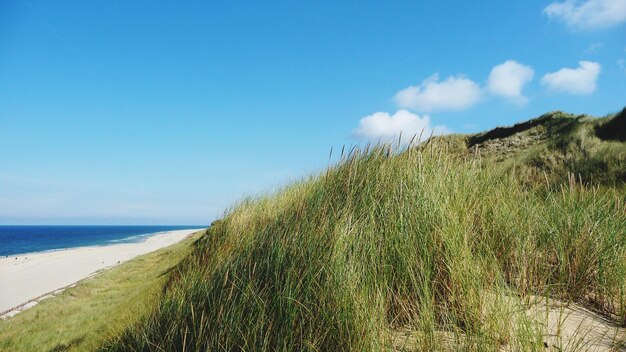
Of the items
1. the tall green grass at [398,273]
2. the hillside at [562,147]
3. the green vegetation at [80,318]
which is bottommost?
the green vegetation at [80,318]

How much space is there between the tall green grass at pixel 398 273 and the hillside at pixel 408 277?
11mm

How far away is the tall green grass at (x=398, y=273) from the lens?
2150mm

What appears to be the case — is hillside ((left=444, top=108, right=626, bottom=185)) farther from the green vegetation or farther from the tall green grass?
the green vegetation

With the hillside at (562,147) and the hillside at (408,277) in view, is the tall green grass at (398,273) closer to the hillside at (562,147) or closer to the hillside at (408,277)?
the hillside at (408,277)

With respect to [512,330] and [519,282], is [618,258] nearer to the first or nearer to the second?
[519,282]

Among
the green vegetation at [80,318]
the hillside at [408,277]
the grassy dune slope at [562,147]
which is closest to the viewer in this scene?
the hillside at [408,277]

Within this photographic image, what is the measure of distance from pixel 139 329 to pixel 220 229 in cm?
346

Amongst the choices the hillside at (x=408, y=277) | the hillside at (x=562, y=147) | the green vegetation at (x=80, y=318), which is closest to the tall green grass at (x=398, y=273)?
the hillside at (x=408, y=277)

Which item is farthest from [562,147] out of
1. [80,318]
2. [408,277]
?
[80,318]

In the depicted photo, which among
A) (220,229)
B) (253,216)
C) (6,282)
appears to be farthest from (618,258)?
(6,282)

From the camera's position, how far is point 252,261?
9.43ft

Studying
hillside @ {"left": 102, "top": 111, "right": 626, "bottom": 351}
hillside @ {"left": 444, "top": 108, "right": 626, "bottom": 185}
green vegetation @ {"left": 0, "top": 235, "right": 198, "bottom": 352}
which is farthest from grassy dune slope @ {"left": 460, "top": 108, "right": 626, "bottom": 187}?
green vegetation @ {"left": 0, "top": 235, "right": 198, "bottom": 352}

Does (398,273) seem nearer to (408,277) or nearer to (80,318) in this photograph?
(408,277)

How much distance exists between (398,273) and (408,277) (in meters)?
0.07
